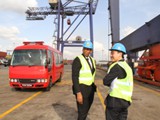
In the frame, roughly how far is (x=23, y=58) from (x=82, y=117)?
8.24m

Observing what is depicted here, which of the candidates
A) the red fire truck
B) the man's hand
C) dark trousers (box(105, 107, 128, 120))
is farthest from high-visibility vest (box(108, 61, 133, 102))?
the red fire truck

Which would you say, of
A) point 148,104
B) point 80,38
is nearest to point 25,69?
point 148,104

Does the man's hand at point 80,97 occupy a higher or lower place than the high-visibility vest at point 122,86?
lower

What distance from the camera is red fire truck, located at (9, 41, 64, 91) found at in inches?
468

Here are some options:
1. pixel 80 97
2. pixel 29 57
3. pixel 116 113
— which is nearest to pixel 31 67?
pixel 29 57

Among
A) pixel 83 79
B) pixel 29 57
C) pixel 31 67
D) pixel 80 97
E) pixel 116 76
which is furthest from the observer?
pixel 29 57

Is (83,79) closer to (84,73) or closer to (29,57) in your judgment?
(84,73)

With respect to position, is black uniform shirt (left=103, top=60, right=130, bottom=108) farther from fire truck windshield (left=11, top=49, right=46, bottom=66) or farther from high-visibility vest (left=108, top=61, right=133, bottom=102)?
fire truck windshield (left=11, top=49, right=46, bottom=66)

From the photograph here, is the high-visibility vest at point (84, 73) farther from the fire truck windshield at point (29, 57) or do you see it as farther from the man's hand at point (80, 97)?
the fire truck windshield at point (29, 57)

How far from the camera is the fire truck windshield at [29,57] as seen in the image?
12.4 m

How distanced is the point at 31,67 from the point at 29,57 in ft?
2.20

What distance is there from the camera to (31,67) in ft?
40.0

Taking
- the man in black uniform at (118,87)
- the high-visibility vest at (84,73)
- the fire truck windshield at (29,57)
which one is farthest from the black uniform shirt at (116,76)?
the fire truck windshield at (29,57)

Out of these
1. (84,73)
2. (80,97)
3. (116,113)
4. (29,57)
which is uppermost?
(29,57)
